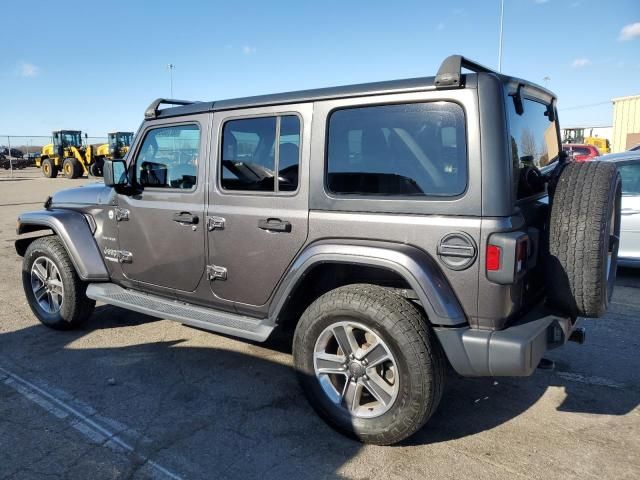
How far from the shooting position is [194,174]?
3729mm

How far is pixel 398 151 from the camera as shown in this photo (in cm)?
279

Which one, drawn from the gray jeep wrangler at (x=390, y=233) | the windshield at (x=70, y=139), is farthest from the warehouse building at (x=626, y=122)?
the windshield at (x=70, y=139)

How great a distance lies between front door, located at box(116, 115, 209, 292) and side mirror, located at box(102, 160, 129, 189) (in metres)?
0.06

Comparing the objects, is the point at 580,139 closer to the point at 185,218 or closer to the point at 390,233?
the point at 185,218

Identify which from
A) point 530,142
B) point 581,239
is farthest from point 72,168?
point 581,239

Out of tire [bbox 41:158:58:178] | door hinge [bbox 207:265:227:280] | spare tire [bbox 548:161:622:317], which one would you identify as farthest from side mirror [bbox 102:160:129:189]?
tire [bbox 41:158:58:178]

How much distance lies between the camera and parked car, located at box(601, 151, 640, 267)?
19.5 feet

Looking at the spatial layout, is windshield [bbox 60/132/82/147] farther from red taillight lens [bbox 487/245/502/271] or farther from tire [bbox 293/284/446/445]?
red taillight lens [bbox 487/245/502/271]

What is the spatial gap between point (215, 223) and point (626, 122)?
2671cm

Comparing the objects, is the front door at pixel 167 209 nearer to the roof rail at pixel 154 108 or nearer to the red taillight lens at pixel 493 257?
the roof rail at pixel 154 108

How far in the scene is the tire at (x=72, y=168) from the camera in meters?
27.8

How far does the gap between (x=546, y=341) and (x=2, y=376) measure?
3.74 meters

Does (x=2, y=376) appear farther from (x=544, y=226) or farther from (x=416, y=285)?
(x=544, y=226)

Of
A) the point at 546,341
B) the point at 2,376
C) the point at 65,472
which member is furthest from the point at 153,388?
the point at 546,341
